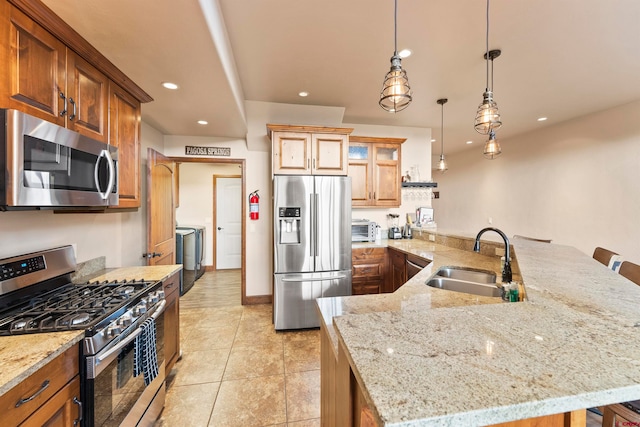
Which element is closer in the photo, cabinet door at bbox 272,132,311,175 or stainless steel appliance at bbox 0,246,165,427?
stainless steel appliance at bbox 0,246,165,427

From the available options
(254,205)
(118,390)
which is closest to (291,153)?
(254,205)

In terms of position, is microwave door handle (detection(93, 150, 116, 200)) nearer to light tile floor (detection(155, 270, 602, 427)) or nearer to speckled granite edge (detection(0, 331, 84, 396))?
speckled granite edge (detection(0, 331, 84, 396))

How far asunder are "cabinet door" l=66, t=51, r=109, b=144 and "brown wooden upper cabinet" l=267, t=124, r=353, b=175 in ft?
5.18

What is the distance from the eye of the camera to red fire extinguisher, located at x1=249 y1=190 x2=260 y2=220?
3.60 meters

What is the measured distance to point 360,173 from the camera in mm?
3762

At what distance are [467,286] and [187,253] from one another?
14.8 ft

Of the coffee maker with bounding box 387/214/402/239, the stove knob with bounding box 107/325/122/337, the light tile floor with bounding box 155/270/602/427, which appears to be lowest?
the light tile floor with bounding box 155/270/602/427

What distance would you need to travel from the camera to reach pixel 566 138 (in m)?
4.13

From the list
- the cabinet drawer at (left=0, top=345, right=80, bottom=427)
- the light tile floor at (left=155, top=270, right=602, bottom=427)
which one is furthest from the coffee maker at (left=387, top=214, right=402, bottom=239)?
the cabinet drawer at (left=0, top=345, right=80, bottom=427)

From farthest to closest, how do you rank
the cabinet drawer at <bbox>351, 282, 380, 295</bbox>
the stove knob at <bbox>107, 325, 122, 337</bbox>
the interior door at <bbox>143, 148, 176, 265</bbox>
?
the cabinet drawer at <bbox>351, 282, 380, 295</bbox> < the interior door at <bbox>143, 148, 176, 265</bbox> < the stove knob at <bbox>107, 325, 122, 337</bbox>

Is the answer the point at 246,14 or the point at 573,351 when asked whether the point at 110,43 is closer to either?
the point at 246,14

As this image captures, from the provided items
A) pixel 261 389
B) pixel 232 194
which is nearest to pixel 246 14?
pixel 261 389

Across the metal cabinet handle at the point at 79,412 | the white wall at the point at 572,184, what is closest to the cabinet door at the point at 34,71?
the metal cabinet handle at the point at 79,412

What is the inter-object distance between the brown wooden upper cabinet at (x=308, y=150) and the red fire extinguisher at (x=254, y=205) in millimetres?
752
